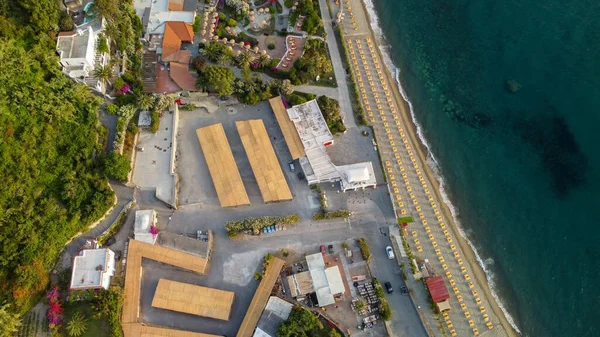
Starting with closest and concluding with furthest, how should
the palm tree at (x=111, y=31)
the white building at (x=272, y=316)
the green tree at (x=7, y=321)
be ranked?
the green tree at (x=7, y=321) < the white building at (x=272, y=316) < the palm tree at (x=111, y=31)

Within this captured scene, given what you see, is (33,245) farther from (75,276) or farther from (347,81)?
(347,81)

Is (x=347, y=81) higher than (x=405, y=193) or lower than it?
higher

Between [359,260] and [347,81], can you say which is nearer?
[359,260]

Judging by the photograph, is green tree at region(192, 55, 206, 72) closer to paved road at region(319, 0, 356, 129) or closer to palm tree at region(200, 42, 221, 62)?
palm tree at region(200, 42, 221, 62)

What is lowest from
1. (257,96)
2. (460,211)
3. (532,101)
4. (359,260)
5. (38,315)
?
(38,315)

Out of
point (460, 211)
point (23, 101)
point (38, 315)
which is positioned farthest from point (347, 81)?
point (38, 315)

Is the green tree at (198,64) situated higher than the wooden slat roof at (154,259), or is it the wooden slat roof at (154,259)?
the green tree at (198,64)

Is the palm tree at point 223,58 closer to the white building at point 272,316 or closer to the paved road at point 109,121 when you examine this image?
the paved road at point 109,121

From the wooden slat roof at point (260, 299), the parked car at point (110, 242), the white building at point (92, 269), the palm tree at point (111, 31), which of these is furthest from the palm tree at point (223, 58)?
the white building at point (92, 269)
